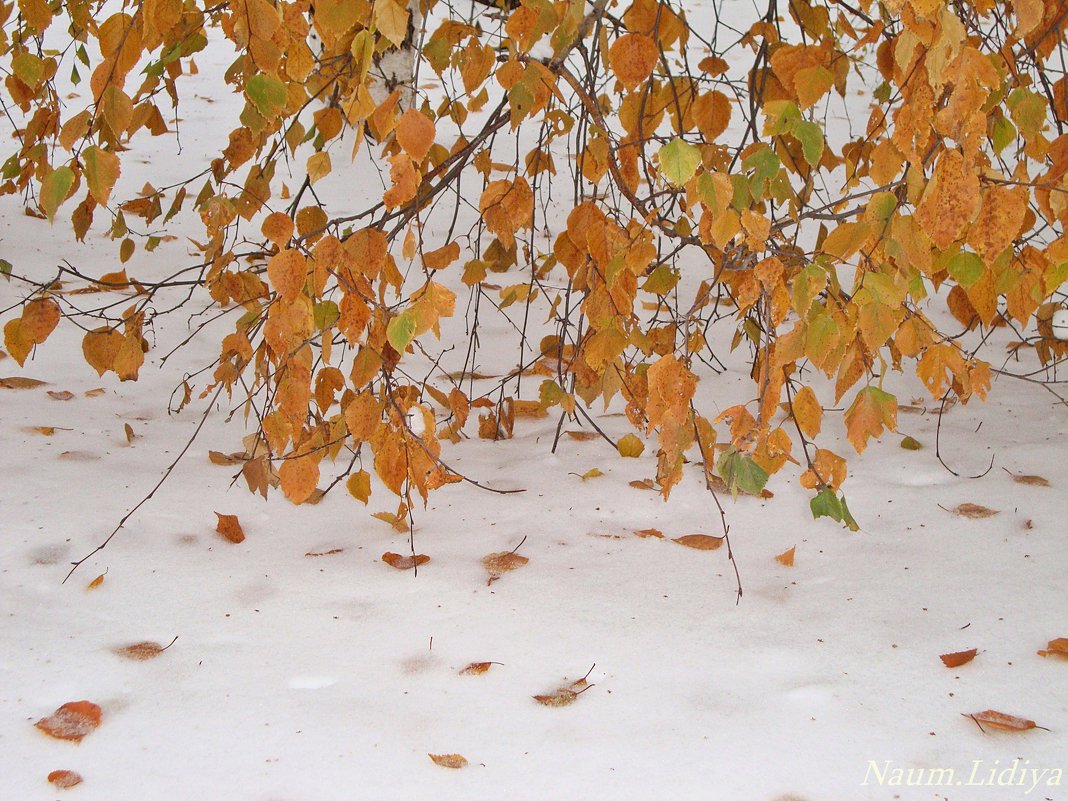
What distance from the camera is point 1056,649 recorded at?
125cm

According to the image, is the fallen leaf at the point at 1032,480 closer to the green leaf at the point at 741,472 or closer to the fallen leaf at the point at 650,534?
the fallen leaf at the point at 650,534

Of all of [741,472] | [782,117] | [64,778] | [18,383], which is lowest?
[64,778]

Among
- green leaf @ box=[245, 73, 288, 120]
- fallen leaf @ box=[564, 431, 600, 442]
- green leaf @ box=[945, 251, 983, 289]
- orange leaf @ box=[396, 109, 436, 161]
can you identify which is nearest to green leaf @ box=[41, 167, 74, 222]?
green leaf @ box=[245, 73, 288, 120]

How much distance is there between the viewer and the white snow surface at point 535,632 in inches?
42.4

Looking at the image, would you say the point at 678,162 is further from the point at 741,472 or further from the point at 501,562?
the point at 501,562

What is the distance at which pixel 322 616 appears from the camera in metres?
1.37

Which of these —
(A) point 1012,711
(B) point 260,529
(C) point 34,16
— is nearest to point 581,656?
(A) point 1012,711

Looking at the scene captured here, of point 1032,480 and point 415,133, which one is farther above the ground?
point 415,133

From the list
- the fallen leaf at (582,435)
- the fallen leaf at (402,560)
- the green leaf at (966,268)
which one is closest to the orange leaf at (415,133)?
the green leaf at (966,268)

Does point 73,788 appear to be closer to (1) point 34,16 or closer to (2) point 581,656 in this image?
(2) point 581,656

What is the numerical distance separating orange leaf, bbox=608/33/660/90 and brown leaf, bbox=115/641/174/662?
0.91m

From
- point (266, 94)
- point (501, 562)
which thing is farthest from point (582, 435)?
point (266, 94)

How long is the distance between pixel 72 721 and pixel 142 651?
5.9 inches

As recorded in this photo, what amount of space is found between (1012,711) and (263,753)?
861mm
